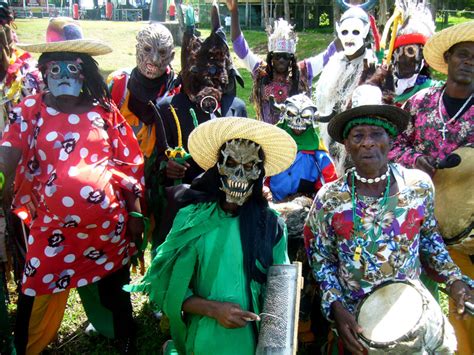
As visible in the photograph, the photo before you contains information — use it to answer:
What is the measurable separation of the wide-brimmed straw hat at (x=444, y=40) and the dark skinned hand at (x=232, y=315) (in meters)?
2.22

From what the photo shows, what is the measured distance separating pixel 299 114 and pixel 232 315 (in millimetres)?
1757

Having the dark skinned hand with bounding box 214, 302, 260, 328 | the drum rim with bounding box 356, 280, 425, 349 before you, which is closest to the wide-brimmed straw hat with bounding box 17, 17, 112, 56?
the dark skinned hand with bounding box 214, 302, 260, 328

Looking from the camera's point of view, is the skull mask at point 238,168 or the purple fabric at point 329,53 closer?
the skull mask at point 238,168

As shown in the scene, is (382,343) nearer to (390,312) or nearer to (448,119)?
(390,312)

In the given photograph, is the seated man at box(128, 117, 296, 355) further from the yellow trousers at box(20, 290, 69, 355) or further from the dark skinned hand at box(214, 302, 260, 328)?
the yellow trousers at box(20, 290, 69, 355)

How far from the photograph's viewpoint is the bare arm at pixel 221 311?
8.53ft

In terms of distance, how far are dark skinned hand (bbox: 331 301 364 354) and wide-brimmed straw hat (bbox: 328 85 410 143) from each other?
3.27 feet

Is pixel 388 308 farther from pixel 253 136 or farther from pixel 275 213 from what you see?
pixel 253 136

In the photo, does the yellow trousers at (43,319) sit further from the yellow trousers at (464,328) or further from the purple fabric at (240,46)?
the purple fabric at (240,46)

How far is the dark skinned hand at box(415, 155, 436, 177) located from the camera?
330cm

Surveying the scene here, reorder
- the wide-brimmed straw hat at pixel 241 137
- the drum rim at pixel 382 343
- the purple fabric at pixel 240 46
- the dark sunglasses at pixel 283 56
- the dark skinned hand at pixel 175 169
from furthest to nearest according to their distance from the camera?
1. the purple fabric at pixel 240 46
2. the dark sunglasses at pixel 283 56
3. the dark skinned hand at pixel 175 169
4. the wide-brimmed straw hat at pixel 241 137
5. the drum rim at pixel 382 343

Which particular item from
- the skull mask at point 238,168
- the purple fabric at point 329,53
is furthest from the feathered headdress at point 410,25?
the skull mask at point 238,168

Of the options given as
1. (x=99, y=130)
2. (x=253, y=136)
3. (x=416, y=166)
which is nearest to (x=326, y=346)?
(x=416, y=166)

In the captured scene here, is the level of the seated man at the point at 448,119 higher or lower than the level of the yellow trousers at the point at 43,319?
higher
